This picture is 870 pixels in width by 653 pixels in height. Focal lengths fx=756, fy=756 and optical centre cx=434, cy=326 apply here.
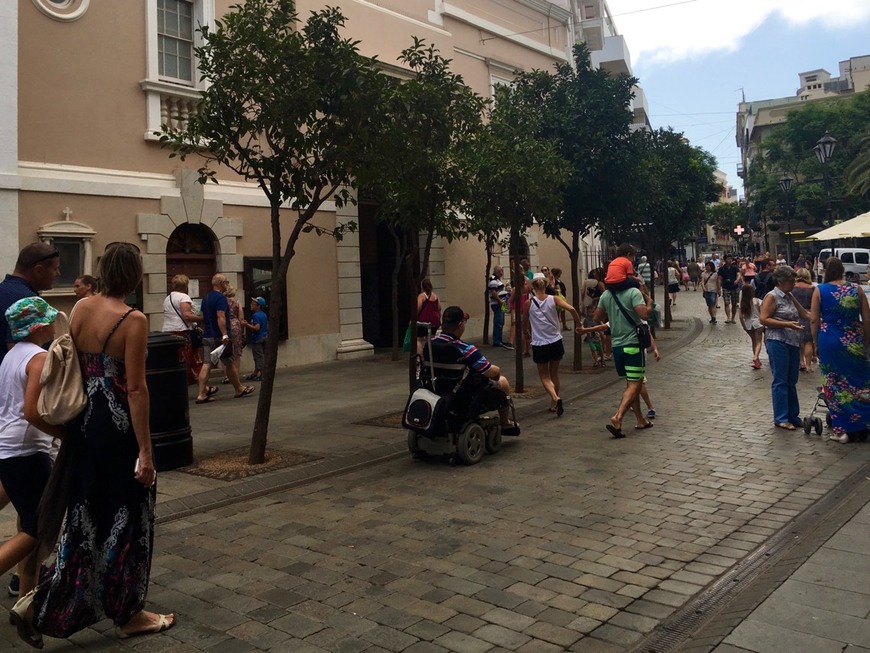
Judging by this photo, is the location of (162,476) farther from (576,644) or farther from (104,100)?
(104,100)

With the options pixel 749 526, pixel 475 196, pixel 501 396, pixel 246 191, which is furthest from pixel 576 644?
pixel 246 191

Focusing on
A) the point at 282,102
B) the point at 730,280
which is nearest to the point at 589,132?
the point at 282,102

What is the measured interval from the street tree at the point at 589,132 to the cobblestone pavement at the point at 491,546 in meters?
6.30

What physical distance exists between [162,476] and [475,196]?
20.2 ft

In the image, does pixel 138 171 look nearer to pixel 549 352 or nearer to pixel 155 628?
pixel 549 352

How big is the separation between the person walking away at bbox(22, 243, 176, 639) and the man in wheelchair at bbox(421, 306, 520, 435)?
12.3 ft

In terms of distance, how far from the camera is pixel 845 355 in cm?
764

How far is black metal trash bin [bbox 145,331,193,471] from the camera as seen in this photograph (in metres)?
7.04

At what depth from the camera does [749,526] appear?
5.28m

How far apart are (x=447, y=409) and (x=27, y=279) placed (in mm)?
3762

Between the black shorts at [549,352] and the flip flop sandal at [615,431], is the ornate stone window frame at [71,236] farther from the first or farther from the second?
the flip flop sandal at [615,431]

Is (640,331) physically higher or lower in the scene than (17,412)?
higher

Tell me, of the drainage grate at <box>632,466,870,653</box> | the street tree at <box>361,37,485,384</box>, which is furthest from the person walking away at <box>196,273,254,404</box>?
the drainage grate at <box>632,466,870,653</box>

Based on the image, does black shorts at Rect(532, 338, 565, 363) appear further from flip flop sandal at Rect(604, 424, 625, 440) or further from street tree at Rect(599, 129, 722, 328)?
street tree at Rect(599, 129, 722, 328)
